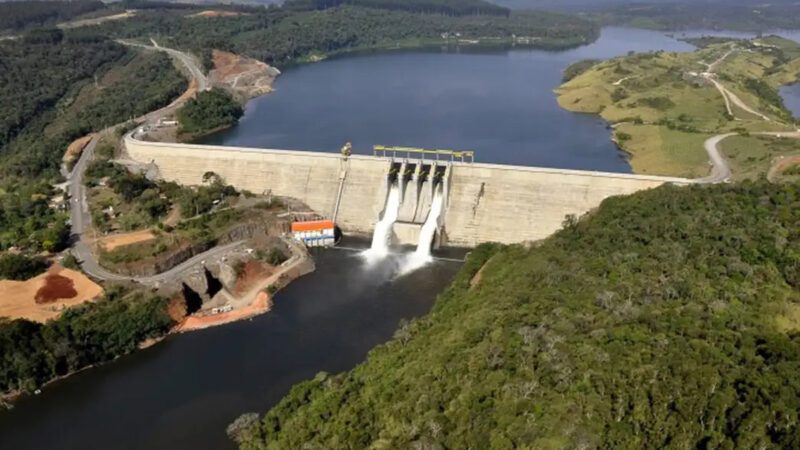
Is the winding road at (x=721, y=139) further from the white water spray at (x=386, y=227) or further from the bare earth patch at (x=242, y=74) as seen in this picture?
the bare earth patch at (x=242, y=74)

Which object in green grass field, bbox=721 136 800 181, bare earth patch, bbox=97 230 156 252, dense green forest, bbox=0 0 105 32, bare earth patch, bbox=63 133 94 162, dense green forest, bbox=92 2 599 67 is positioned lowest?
bare earth patch, bbox=97 230 156 252

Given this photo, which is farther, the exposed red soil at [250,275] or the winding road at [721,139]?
the winding road at [721,139]

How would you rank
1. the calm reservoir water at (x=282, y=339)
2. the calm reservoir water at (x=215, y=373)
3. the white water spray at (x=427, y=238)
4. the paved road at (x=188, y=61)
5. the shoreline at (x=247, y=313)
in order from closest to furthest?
the calm reservoir water at (x=215, y=373), the calm reservoir water at (x=282, y=339), the shoreline at (x=247, y=313), the white water spray at (x=427, y=238), the paved road at (x=188, y=61)

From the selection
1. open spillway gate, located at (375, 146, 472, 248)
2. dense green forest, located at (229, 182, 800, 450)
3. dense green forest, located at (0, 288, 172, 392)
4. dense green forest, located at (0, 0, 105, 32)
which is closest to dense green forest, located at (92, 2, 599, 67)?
dense green forest, located at (0, 0, 105, 32)

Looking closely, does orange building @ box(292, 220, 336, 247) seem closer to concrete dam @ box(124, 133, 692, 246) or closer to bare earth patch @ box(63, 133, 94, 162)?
concrete dam @ box(124, 133, 692, 246)

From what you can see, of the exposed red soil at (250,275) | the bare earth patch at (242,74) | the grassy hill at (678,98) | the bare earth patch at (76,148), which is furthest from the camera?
the bare earth patch at (242,74)

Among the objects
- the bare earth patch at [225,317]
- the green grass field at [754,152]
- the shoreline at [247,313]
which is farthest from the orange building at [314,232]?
the green grass field at [754,152]

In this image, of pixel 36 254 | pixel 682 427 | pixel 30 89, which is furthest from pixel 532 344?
pixel 30 89
